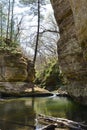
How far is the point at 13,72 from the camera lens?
34.1 meters

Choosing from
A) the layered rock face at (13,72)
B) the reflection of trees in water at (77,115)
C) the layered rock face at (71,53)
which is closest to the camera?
the reflection of trees in water at (77,115)

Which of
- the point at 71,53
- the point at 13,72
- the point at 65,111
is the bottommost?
the point at 65,111

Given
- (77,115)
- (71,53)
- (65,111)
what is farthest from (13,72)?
(77,115)

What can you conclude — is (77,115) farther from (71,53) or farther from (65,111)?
(71,53)

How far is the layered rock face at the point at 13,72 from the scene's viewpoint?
33.1 metres

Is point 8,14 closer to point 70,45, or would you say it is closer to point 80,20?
point 70,45

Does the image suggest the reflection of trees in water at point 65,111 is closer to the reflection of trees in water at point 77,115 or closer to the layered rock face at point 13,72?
the reflection of trees in water at point 77,115

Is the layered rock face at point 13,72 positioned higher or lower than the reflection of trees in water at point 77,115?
higher

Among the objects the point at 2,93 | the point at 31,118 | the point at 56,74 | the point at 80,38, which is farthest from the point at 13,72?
the point at 80,38

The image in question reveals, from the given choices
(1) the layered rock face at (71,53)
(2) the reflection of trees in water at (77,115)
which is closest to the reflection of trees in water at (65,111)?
(2) the reflection of trees in water at (77,115)

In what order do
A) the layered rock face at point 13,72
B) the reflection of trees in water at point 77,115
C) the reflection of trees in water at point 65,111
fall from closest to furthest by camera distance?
the reflection of trees in water at point 77,115 → the reflection of trees in water at point 65,111 → the layered rock face at point 13,72

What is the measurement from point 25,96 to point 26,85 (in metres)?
2.09

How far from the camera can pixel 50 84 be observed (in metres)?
40.8

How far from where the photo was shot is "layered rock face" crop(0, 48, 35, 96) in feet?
109
